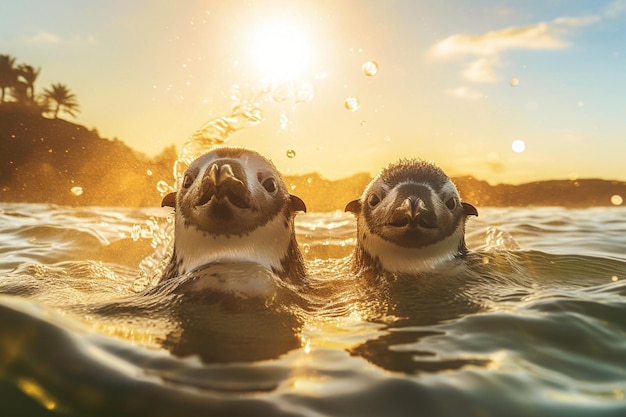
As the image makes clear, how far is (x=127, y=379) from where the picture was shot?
2381mm

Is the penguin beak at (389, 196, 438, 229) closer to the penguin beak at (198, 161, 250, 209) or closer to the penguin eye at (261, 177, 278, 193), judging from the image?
the penguin eye at (261, 177, 278, 193)

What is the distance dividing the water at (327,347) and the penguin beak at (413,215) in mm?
434

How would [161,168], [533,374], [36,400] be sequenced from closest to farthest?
[36,400], [533,374], [161,168]

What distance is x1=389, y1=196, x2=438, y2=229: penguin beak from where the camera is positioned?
195 inches

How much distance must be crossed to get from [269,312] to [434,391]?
1597 millimetres

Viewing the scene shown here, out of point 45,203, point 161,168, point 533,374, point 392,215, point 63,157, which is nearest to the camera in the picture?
point 533,374

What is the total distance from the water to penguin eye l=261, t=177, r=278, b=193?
2.79 feet

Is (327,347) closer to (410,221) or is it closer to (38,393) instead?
(38,393)

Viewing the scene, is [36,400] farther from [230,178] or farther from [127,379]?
[230,178]

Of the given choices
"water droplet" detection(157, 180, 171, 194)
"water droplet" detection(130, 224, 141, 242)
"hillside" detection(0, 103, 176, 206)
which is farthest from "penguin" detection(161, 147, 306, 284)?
"hillside" detection(0, 103, 176, 206)

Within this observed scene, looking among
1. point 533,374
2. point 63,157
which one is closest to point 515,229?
point 533,374

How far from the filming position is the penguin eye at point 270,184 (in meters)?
5.28

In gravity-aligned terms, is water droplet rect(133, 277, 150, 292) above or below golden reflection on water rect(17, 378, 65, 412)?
below

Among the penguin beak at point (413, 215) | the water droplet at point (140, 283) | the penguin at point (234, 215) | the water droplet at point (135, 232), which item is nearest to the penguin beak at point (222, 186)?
the penguin at point (234, 215)
